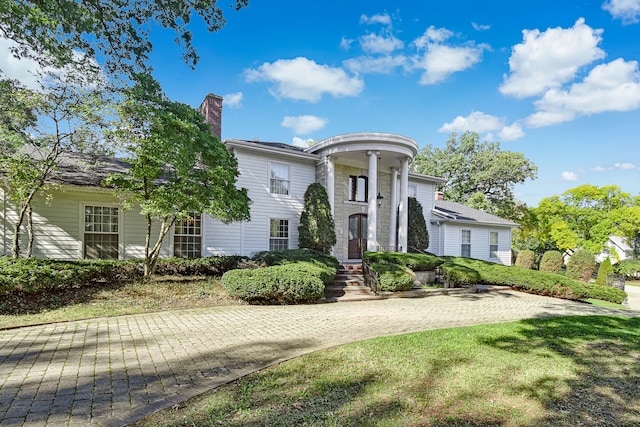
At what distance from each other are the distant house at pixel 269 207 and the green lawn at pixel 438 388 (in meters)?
9.36

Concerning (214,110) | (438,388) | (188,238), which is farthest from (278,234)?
(438,388)

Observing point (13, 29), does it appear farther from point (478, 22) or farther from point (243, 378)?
point (478, 22)

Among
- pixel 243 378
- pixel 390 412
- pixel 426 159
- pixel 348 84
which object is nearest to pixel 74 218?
pixel 243 378

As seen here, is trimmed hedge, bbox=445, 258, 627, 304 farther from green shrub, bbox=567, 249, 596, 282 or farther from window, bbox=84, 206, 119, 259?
window, bbox=84, 206, 119, 259

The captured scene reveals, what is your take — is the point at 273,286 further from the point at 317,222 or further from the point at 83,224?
the point at 83,224

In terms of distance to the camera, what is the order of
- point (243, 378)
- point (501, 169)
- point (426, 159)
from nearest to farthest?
point (243, 378) < point (501, 169) < point (426, 159)

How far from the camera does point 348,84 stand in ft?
55.2

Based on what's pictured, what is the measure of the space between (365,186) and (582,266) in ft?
50.7

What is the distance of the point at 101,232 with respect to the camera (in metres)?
11.6

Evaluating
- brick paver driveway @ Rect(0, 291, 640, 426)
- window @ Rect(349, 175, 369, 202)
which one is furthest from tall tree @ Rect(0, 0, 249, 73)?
window @ Rect(349, 175, 369, 202)

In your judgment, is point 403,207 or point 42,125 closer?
point 42,125

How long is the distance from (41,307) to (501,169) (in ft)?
113

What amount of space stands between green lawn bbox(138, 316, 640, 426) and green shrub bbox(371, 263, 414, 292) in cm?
563

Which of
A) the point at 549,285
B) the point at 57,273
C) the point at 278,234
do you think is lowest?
the point at 549,285
